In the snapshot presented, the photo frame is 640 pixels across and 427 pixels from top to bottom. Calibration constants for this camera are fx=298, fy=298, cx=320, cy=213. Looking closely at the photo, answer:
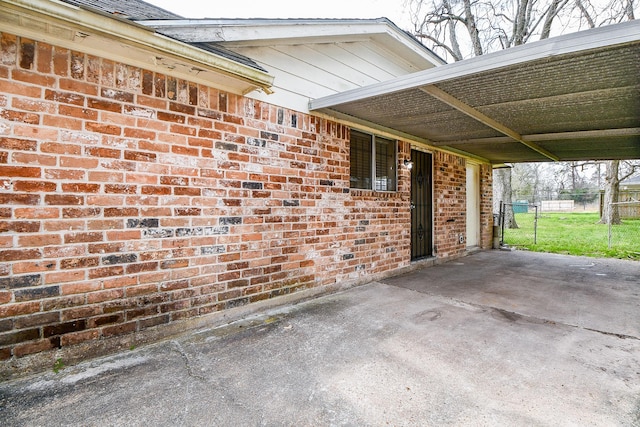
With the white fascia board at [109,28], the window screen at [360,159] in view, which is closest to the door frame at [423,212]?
the window screen at [360,159]

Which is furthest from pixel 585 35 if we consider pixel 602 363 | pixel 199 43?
pixel 199 43

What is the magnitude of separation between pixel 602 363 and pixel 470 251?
5363 millimetres

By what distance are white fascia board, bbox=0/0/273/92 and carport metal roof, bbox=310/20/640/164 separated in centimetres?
150

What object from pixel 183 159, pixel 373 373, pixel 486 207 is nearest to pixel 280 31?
pixel 183 159

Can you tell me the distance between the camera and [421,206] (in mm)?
5855

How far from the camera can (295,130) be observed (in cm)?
360

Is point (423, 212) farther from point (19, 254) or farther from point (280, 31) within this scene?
point (19, 254)

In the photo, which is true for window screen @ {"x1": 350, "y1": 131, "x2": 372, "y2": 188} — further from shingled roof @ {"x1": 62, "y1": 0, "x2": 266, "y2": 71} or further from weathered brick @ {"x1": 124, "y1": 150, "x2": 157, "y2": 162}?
weathered brick @ {"x1": 124, "y1": 150, "x2": 157, "y2": 162}

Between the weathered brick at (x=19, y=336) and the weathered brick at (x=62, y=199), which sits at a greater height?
the weathered brick at (x=62, y=199)

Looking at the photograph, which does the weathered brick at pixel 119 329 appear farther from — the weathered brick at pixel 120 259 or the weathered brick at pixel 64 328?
the weathered brick at pixel 120 259

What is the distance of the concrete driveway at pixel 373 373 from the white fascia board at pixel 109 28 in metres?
2.31

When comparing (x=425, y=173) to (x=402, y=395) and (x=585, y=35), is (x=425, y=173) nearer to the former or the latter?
(x=585, y=35)

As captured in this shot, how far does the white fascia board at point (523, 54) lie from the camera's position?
1.96m

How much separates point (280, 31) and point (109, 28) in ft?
6.12
